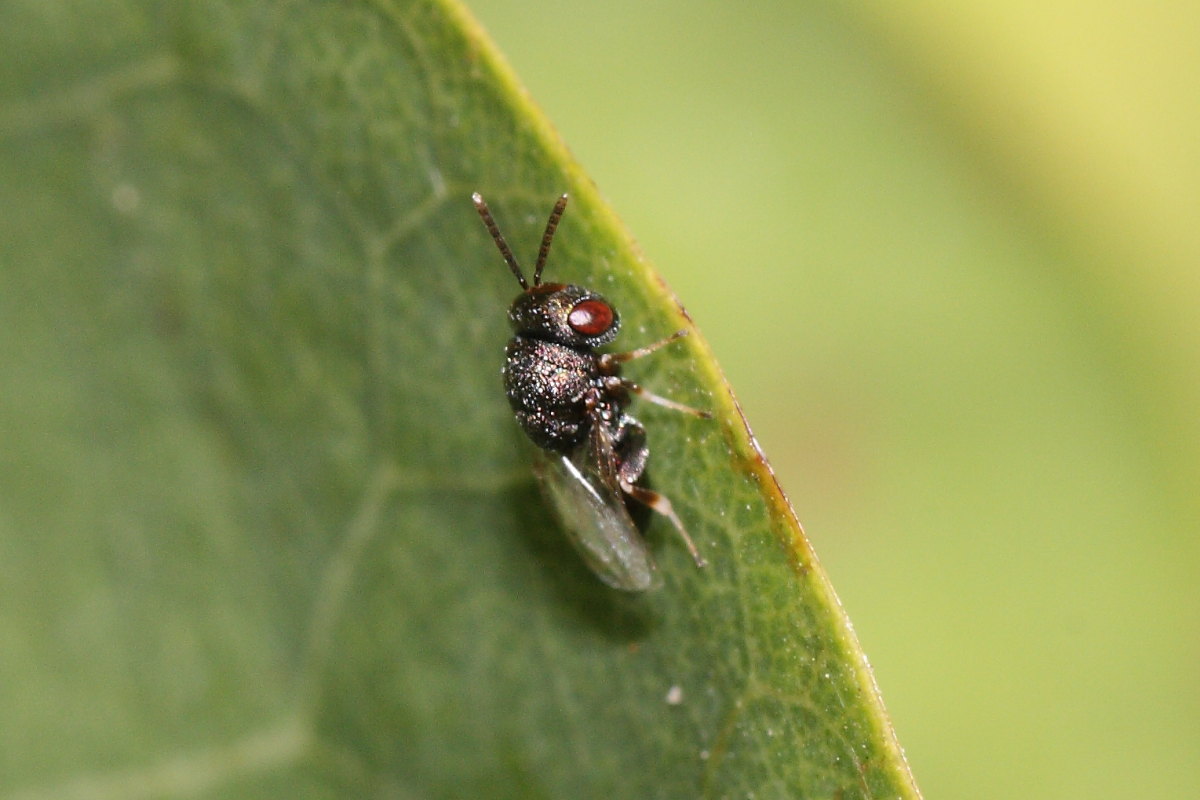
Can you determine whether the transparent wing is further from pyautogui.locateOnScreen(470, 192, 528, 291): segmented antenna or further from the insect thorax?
pyautogui.locateOnScreen(470, 192, 528, 291): segmented antenna

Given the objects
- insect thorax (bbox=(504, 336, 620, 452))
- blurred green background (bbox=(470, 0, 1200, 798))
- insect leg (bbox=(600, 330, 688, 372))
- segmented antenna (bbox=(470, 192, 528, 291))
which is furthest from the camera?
blurred green background (bbox=(470, 0, 1200, 798))

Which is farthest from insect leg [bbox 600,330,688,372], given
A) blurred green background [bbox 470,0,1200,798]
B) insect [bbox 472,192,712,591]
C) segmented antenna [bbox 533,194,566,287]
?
blurred green background [bbox 470,0,1200,798]

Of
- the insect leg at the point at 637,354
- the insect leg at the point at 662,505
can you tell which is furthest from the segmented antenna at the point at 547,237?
the insect leg at the point at 662,505

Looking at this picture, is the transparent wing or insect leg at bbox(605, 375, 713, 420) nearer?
insect leg at bbox(605, 375, 713, 420)

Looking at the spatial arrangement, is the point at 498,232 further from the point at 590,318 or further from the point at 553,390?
the point at 553,390

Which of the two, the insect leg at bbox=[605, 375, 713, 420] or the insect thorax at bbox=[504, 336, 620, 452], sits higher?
the insect leg at bbox=[605, 375, 713, 420]

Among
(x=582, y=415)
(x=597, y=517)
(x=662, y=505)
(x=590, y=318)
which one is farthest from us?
(x=582, y=415)

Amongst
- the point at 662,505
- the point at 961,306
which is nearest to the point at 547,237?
the point at 662,505
